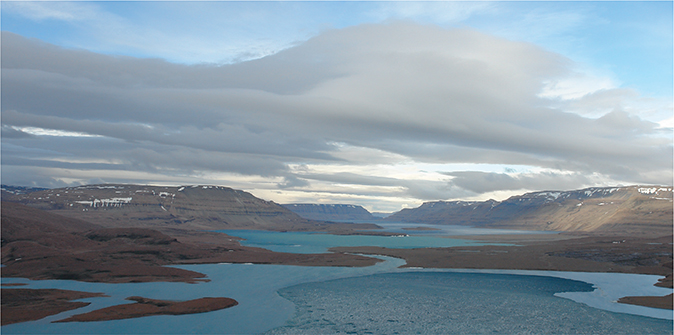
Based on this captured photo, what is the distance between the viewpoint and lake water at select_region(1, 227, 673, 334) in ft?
160

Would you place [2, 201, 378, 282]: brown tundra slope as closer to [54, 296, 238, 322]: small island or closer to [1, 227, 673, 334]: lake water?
[1, 227, 673, 334]: lake water

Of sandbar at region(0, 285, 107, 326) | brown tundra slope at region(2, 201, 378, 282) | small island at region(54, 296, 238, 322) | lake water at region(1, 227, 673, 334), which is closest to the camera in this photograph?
lake water at region(1, 227, 673, 334)

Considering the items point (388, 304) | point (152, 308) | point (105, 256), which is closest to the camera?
point (152, 308)

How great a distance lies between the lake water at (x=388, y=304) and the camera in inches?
1925

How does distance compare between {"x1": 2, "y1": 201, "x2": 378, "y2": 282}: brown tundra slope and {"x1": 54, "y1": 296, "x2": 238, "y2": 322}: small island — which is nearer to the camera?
{"x1": 54, "y1": 296, "x2": 238, "y2": 322}: small island

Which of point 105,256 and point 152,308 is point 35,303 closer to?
point 152,308

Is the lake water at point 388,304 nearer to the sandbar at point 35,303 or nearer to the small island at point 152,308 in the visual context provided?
the small island at point 152,308

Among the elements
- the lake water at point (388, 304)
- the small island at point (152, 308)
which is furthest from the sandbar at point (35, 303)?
the small island at point (152, 308)

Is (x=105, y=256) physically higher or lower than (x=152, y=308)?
lower

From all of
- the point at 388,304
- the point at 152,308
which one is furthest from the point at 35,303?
the point at 388,304

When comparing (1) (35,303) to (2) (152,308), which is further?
(1) (35,303)

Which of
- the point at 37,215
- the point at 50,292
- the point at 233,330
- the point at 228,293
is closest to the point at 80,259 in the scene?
the point at 50,292

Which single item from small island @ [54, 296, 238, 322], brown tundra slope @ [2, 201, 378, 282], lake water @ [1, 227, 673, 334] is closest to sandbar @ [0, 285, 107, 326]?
lake water @ [1, 227, 673, 334]

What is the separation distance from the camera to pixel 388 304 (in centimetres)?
6153
